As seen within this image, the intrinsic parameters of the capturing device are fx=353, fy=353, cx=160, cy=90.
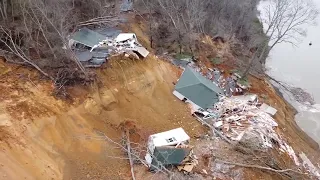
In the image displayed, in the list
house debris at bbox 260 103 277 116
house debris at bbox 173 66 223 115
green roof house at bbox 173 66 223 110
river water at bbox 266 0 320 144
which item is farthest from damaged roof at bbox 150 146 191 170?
river water at bbox 266 0 320 144

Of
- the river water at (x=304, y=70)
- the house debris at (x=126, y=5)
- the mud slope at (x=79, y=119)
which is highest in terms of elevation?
the house debris at (x=126, y=5)

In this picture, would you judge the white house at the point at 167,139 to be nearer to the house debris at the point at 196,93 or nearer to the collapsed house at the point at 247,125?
the collapsed house at the point at 247,125

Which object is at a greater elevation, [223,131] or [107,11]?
[107,11]

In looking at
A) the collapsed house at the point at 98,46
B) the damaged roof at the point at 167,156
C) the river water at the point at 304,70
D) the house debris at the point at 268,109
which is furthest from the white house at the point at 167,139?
the river water at the point at 304,70

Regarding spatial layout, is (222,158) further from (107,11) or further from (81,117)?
(107,11)

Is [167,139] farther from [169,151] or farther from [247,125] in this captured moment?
[247,125]

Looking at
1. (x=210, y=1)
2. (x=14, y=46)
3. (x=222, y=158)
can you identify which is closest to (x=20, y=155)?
(x=14, y=46)
